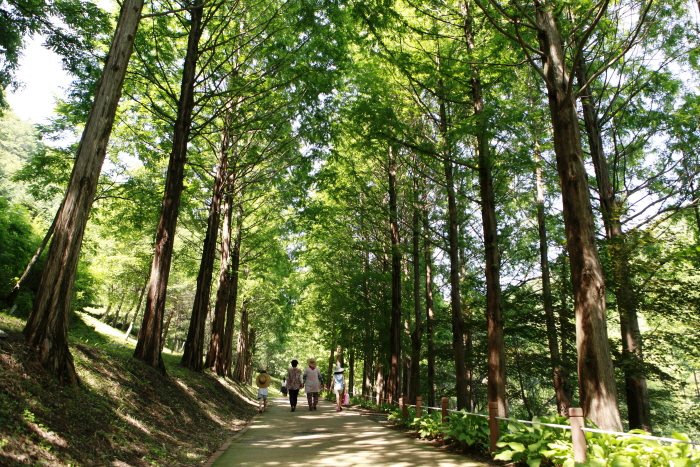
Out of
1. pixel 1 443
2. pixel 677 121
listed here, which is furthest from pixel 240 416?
pixel 677 121

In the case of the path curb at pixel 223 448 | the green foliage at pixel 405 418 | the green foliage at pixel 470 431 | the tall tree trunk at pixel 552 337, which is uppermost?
the tall tree trunk at pixel 552 337

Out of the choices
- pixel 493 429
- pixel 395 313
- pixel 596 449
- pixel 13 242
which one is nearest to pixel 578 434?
pixel 596 449

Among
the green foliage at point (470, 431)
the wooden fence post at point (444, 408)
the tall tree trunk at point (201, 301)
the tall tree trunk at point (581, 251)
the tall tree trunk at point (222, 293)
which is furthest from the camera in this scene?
the tall tree trunk at point (222, 293)

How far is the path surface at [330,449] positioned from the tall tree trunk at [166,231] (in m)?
2.91

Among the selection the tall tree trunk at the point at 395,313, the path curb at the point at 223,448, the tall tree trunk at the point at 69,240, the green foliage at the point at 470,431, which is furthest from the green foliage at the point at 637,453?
the tall tree trunk at the point at 395,313

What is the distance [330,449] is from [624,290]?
26.1 feet

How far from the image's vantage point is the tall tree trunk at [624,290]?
9711 mm

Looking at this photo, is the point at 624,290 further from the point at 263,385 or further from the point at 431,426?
the point at 263,385

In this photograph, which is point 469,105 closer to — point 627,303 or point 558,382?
point 627,303

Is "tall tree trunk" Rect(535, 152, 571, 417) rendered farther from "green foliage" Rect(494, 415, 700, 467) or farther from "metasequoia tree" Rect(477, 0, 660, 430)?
"green foliage" Rect(494, 415, 700, 467)

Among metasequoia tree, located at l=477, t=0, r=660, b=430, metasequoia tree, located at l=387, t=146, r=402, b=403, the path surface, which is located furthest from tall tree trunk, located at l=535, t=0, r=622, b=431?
metasequoia tree, located at l=387, t=146, r=402, b=403

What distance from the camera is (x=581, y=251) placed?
5.93 meters

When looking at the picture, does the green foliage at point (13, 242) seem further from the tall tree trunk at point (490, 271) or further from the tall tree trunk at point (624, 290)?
the tall tree trunk at point (624, 290)

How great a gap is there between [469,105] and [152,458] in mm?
10112
